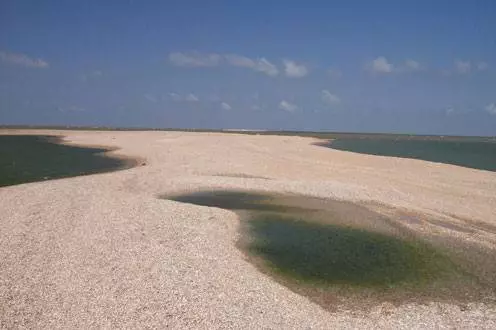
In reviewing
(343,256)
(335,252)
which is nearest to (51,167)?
(335,252)

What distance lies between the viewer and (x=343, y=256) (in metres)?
17.4

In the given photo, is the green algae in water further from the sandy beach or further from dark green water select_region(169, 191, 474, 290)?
the sandy beach

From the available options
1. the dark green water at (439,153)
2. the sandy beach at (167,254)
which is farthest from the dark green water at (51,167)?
the dark green water at (439,153)

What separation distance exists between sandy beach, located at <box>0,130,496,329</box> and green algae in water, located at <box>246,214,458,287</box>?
→ 1411 millimetres

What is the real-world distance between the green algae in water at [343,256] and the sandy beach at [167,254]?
4.63 feet

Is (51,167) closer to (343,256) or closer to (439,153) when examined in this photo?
(343,256)

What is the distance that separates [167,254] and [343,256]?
6584 millimetres

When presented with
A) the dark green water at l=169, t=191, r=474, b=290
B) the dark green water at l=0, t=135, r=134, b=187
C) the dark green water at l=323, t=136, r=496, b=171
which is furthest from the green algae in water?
the dark green water at l=323, t=136, r=496, b=171

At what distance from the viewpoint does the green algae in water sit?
50.2 ft

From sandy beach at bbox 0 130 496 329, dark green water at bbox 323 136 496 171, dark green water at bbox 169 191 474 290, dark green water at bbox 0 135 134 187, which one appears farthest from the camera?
dark green water at bbox 323 136 496 171

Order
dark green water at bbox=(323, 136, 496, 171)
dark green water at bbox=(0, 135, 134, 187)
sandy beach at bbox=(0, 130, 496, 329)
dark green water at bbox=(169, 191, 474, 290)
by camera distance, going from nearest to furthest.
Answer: sandy beach at bbox=(0, 130, 496, 329) < dark green water at bbox=(169, 191, 474, 290) < dark green water at bbox=(0, 135, 134, 187) < dark green water at bbox=(323, 136, 496, 171)

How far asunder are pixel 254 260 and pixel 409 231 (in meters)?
8.47

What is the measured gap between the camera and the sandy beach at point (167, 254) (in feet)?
38.7

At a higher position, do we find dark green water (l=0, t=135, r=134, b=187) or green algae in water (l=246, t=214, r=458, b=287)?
dark green water (l=0, t=135, r=134, b=187)
